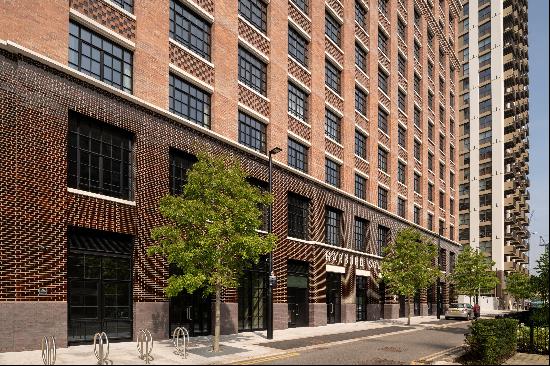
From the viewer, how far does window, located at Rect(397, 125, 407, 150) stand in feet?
173

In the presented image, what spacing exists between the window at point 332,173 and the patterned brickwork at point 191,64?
548 inches

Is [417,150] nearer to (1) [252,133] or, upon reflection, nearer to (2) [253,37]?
(1) [252,133]

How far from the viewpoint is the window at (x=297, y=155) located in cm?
3494

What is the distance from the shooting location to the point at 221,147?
1103 inches

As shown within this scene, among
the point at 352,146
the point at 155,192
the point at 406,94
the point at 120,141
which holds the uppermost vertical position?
the point at 406,94

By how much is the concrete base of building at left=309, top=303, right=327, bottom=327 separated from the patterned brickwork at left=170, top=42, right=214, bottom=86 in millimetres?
15790

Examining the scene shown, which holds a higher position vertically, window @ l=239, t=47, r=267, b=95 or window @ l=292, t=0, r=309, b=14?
window @ l=292, t=0, r=309, b=14

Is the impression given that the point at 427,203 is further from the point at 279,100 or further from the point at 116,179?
the point at 116,179

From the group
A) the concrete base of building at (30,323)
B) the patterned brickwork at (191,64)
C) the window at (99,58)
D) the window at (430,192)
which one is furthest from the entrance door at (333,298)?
the window at (430,192)

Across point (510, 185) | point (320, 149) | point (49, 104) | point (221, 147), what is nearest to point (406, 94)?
point (320, 149)

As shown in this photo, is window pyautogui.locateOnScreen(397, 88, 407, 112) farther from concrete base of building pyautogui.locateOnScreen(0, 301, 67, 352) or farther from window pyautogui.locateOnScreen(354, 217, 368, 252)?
concrete base of building pyautogui.locateOnScreen(0, 301, 67, 352)

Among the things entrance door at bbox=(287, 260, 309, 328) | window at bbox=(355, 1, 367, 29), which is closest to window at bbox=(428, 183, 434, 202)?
window at bbox=(355, 1, 367, 29)

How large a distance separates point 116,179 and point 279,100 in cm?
1360

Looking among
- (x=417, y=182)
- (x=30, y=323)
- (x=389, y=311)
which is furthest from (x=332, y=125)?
(x=30, y=323)
